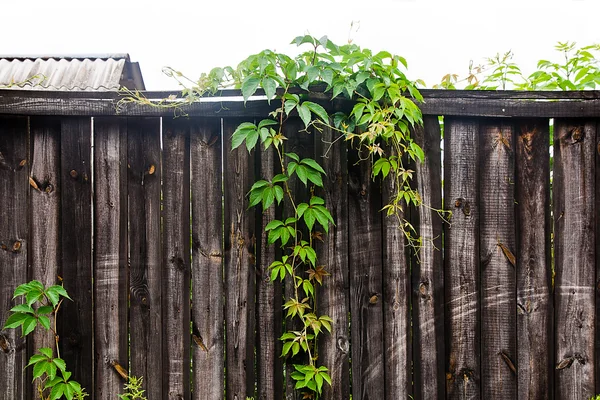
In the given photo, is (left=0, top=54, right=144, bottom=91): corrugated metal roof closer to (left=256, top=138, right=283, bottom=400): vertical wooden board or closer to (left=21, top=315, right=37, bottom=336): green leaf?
(left=21, top=315, right=37, bottom=336): green leaf

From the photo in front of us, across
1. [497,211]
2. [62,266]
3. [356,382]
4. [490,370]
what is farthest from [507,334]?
[62,266]

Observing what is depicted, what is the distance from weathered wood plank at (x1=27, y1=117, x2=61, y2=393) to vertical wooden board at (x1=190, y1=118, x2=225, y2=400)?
60 centimetres

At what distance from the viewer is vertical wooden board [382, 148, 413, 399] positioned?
5.79ft

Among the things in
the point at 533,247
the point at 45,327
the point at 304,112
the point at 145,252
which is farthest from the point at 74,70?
the point at 533,247

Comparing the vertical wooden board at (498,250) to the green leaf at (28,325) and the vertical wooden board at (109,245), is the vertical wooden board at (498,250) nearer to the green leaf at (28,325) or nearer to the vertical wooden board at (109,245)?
the vertical wooden board at (109,245)

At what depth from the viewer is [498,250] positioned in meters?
1.78

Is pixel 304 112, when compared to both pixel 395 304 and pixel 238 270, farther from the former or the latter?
pixel 395 304

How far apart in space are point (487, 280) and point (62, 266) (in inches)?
72.8

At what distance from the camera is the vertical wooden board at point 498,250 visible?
5.82 feet

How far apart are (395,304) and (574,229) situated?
85 centimetres

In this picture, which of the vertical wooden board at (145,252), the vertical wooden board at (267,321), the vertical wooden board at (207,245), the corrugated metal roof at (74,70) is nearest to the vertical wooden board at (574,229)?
the vertical wooden board at (267,321)

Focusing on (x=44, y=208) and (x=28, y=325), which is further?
(x=44, y=208)

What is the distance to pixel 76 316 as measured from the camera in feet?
5.77

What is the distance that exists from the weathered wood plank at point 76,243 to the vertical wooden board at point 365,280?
1.14m
